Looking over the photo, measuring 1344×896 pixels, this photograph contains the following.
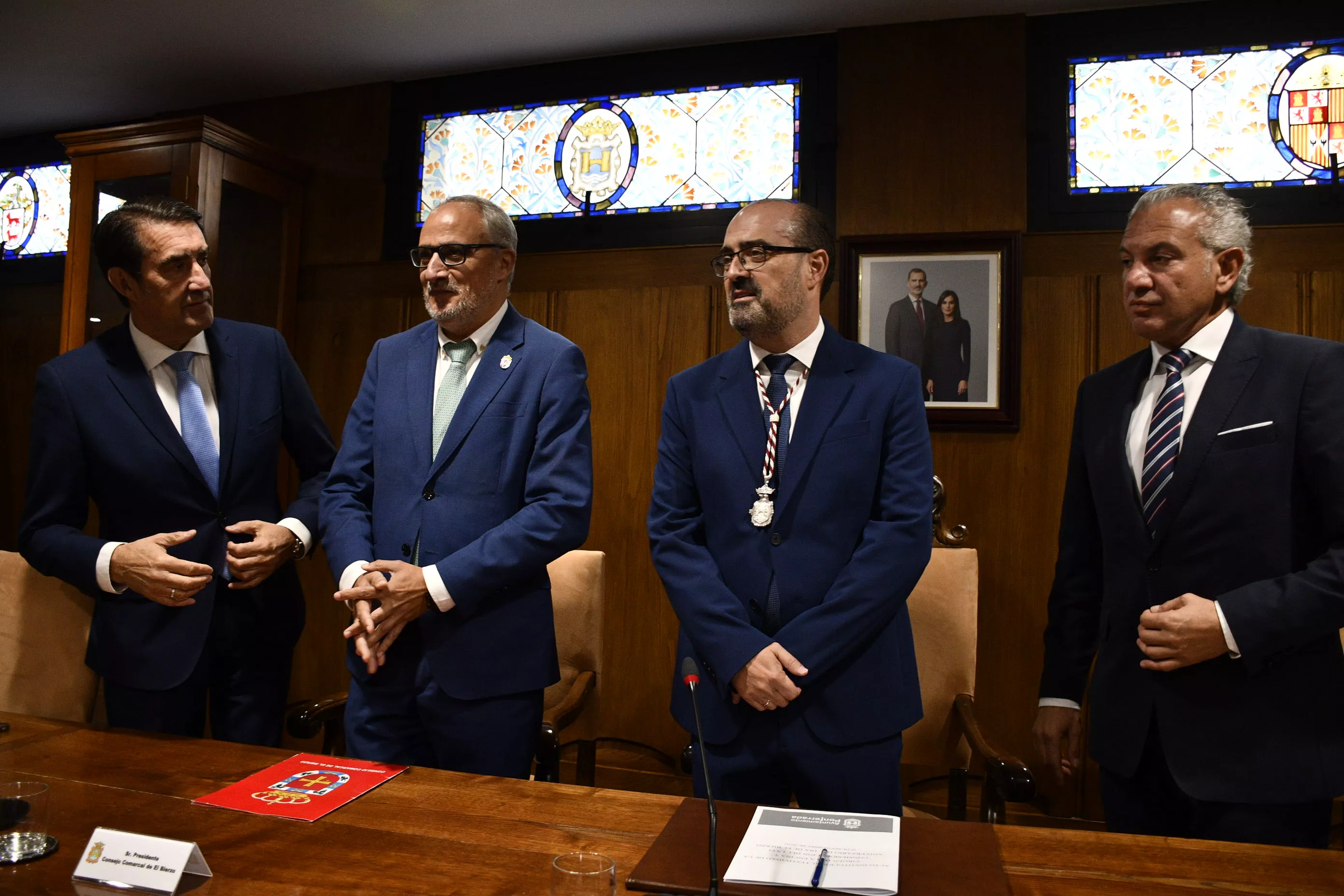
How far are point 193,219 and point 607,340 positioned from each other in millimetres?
1822

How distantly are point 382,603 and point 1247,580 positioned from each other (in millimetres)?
1573

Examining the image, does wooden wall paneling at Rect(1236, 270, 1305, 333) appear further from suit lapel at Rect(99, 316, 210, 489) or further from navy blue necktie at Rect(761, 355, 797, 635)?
suit lapel at Rect(99, 316, 210, 489)

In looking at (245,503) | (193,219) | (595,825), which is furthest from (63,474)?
(595,825)

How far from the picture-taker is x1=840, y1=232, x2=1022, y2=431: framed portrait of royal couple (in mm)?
3389

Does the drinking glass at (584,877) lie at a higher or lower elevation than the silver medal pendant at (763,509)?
lower

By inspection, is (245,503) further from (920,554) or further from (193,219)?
(920,554)

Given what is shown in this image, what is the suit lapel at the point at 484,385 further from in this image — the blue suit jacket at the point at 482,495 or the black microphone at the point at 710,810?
the black microphone at the point at 710,810

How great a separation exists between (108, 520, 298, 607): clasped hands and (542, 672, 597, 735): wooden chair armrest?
725 millimetres

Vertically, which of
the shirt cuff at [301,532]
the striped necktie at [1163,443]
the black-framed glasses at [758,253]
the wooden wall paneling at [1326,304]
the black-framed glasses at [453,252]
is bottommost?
the shirt cuff at [301,532]

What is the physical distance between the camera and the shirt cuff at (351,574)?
6.03 feet

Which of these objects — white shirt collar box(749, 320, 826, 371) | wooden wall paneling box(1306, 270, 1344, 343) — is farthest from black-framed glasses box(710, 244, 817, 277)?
wooden wall paneling box(1306, 270, 1344, 343)

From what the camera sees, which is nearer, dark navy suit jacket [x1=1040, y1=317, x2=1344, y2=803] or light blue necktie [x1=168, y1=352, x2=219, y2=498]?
dark navy suit jacket [x1=1040, y1=317, x2=1344, y2=803]

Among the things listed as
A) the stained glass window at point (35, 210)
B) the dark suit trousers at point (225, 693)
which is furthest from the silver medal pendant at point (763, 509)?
the stained glass window at point (35, 210)

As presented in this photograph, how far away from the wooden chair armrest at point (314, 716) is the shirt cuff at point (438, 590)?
1.79 feet
